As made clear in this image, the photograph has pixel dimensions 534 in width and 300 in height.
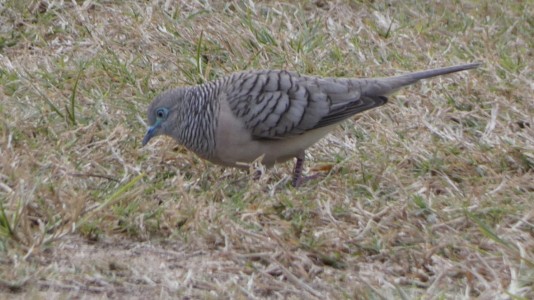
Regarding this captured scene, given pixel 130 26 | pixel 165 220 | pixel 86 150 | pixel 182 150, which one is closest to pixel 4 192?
pixel 165 220

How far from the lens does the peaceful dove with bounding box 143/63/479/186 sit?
5.89 meters

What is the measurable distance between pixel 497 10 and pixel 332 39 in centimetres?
157

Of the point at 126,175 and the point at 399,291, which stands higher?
the point at 399,291

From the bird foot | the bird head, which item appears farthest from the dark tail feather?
the bird head

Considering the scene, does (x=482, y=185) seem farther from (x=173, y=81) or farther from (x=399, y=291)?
(x=173, y=81)

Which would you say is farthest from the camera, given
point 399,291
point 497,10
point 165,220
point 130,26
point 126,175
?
point 497,10

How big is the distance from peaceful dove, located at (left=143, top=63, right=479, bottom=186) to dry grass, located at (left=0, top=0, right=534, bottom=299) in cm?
18

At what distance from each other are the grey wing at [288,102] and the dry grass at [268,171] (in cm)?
28

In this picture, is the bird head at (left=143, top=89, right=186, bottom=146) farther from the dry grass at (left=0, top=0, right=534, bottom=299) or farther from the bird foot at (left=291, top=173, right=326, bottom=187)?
the bird foot at (left=291, top=173, right=326, bottom=187)

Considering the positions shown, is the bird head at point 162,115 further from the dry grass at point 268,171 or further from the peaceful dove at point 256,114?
the dry grass at point 268,171

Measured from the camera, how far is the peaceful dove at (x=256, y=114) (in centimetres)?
589

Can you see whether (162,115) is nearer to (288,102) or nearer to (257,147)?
(257,147)

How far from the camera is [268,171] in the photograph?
246 inches

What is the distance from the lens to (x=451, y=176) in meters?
5.96
